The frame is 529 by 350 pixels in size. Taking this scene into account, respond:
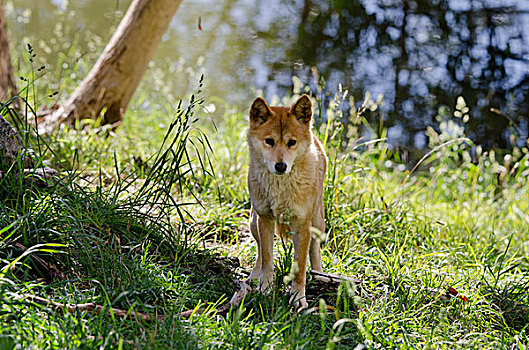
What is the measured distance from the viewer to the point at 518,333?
9.96ft

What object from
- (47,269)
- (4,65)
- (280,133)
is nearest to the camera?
(47,269)

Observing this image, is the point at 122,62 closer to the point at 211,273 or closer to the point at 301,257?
the point at 211,273

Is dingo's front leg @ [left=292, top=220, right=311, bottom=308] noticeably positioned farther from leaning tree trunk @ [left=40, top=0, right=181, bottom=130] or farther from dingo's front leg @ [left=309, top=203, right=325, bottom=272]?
leaning tree trunk @ [left=40, top=0, right=181, bottom=130]

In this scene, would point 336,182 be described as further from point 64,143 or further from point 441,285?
point 64,143

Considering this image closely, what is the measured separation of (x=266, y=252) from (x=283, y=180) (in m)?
0.46

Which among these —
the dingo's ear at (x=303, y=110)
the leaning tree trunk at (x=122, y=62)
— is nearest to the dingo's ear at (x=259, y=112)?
the dingo's ear at (x=303, y=110)

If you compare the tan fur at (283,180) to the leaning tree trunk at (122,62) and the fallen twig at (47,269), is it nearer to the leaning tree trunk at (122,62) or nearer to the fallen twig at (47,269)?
the fallen twig at (47,269)

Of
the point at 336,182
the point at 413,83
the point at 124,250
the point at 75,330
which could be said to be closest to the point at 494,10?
the point at 413,83

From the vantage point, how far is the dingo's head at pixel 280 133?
9.95 feet

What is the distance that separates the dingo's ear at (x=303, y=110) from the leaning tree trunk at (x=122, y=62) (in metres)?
2.92

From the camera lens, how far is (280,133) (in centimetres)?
310

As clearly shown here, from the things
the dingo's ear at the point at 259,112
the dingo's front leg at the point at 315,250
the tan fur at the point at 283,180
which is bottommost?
the dingo's front leg at the point at 315,250

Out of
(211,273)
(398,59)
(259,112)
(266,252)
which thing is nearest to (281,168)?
(259,112)

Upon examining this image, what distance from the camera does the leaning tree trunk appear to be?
5.56m
